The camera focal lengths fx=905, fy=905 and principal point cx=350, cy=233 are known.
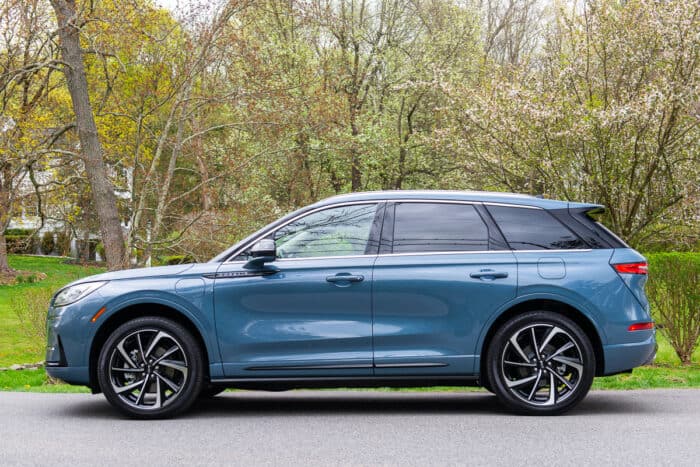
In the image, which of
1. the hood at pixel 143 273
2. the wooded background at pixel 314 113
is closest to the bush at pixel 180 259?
the wooded background at pixel 314 113

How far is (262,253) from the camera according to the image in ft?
23.1

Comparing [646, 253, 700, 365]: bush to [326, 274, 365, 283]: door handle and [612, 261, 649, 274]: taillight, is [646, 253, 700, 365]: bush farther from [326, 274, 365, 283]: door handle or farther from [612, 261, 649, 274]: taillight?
[326, 274, 365, 283]: door handle

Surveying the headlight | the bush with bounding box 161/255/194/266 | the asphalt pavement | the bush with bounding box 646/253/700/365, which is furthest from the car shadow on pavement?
the bush with bounding box 161/255/194/266

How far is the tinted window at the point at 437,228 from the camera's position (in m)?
7.29

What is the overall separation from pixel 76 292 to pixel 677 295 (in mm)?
7029

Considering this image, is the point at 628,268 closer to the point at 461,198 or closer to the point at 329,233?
the point at 461,198

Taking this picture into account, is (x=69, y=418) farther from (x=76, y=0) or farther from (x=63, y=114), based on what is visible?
(x=63, y=114)

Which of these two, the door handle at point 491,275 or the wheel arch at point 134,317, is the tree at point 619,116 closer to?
the door handle at point 491,275

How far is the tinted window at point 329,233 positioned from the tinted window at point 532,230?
1.06 meters

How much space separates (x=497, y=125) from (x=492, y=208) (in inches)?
264

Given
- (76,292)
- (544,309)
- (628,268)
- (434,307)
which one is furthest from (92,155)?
(628,268)

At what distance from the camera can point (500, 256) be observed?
7.22 meters

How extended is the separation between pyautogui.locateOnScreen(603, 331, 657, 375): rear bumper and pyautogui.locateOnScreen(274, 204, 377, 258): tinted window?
2.10m

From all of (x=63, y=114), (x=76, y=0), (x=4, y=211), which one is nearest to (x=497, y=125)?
(x=76, y=0)
